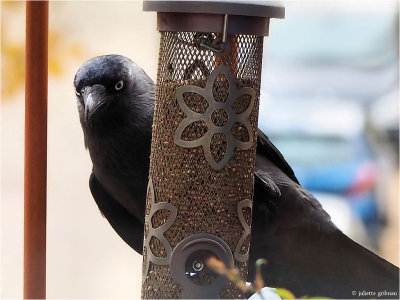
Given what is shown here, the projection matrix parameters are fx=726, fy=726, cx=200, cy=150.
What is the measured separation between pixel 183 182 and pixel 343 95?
7.80 feet

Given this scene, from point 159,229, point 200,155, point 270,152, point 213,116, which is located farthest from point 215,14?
point 270,152

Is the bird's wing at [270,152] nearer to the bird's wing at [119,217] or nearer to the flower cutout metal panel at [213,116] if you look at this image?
the bird's wing at [119,217]

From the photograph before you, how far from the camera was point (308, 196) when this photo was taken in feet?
9.79

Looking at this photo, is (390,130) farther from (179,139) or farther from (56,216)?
(179,139)

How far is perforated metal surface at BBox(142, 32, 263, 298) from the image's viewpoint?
205 centimetres

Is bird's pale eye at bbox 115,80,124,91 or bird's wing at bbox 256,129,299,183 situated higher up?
bird's pale eye at bbox 115,80,124,91

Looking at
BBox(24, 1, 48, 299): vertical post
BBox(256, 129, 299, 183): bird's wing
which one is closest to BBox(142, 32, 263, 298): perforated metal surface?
BBox(24, 1, 48, 299): vertical post

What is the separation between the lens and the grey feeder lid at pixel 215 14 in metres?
1.89

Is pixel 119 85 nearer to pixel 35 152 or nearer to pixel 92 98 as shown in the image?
pixel 92 98

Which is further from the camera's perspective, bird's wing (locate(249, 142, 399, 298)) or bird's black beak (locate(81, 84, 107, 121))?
bird's wing (locate(249, 142, 399, 298))

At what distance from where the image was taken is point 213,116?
2.04m

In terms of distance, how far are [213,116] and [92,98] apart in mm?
619

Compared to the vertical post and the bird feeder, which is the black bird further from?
the bird feeder

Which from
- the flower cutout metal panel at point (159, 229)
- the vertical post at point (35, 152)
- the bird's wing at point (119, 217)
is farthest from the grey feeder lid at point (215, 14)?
the bird's wing at point (119, 217)
